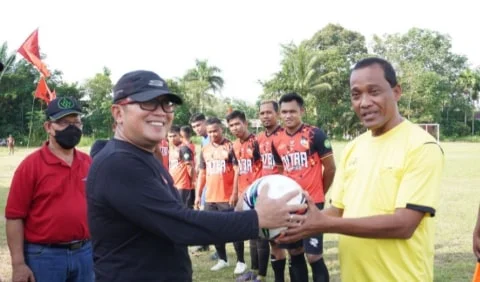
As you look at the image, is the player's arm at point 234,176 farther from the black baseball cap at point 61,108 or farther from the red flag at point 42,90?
the red flag at point 42,90

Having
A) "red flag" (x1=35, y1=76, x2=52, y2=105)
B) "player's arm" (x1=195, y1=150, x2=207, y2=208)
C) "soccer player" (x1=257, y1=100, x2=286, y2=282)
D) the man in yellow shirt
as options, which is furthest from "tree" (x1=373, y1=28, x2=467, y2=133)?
the man in yellow shirt

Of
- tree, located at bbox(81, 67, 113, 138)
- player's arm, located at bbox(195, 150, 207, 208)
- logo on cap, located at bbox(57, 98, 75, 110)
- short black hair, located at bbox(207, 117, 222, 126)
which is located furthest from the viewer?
tree, located at bbox(81, 67, 113, 138)

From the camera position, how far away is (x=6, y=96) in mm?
58281

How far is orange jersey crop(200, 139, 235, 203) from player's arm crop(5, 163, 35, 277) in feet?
16.1

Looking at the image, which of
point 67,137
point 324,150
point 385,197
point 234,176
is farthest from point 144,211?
point 234,176

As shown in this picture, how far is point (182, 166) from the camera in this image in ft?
35.0

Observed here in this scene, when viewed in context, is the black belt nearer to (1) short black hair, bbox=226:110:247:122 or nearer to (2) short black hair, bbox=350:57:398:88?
(2) short black hair, bbox=350:57:398:88

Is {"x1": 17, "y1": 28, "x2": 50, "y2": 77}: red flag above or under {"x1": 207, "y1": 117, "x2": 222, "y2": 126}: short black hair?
above

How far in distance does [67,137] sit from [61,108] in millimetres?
285

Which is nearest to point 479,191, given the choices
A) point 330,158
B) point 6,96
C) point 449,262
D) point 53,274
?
point 449,262

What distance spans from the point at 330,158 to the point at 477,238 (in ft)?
10.1

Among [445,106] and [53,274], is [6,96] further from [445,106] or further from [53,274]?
[53,274]

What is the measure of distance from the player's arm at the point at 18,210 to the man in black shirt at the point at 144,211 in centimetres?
174

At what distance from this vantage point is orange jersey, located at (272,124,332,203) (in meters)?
7.01
